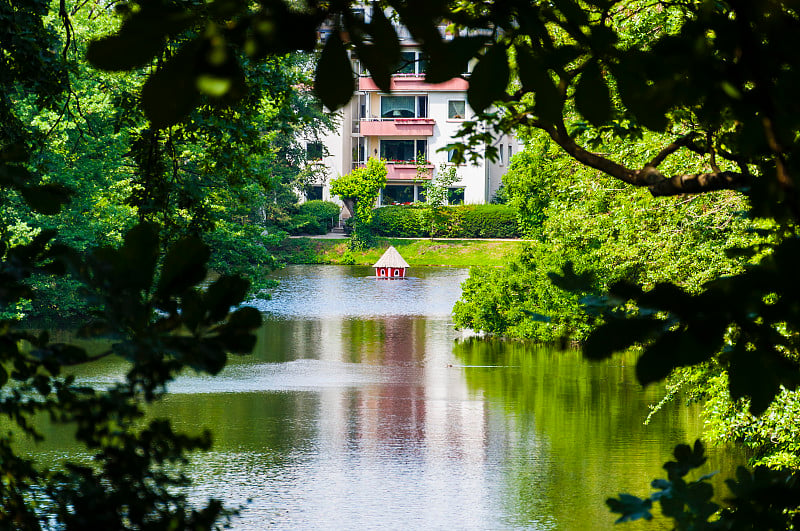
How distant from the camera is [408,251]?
45.8m

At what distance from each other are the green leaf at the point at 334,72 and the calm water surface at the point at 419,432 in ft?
31.7

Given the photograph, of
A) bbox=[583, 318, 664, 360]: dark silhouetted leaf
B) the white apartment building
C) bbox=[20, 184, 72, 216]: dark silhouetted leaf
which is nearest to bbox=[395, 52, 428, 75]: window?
bbox=[583, 318, 664, 360]: dark silhouetted leaf

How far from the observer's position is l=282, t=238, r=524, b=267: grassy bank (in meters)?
44.2

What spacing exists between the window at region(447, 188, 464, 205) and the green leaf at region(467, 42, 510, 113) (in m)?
46.7

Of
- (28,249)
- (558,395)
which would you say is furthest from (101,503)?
(558,395)

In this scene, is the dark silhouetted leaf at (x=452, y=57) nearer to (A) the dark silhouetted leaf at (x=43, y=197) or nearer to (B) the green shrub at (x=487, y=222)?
(A) the dark silhouetted leaf at (x=43, y=197)

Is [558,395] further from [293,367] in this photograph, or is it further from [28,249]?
[28,249]

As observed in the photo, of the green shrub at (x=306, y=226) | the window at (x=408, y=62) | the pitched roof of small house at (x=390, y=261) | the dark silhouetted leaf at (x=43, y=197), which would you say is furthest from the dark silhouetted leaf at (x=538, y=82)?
the green shrub at (x=306, y=226)

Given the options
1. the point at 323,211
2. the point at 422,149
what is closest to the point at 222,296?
the point at 323,211

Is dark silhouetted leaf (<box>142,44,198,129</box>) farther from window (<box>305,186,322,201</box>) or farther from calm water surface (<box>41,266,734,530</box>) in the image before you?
window (<box>305,186,322,201</box>)

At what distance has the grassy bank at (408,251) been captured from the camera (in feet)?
145

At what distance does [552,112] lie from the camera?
5.30 feet

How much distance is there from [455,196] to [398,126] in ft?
14.8

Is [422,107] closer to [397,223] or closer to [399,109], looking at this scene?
[399,109]
